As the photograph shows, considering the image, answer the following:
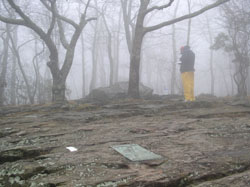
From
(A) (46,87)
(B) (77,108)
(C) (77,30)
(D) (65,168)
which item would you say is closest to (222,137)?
(D) (65,168)

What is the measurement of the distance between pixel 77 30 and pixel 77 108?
4422 mm

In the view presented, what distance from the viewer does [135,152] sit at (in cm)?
265

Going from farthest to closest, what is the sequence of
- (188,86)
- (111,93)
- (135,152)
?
(111,93), (188,86), (135,152)

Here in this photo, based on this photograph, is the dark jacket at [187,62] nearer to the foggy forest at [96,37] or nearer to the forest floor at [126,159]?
the foggy forest at [96,37]

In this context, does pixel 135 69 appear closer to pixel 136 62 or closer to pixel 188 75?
pixel 136 62

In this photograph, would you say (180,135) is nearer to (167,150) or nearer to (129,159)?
(167,150)

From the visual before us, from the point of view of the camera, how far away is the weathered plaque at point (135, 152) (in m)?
2.47

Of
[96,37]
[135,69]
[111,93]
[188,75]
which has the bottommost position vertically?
[111,93]

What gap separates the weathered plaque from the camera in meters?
2.47

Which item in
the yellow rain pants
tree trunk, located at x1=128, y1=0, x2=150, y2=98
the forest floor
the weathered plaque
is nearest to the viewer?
the forest floor

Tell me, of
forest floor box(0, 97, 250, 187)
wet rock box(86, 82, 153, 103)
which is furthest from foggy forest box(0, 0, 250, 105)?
forest floor box(0, 97, 250, 187)

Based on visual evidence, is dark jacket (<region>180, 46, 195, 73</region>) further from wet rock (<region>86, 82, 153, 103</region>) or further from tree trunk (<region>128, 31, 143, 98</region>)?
wet rock (<region>86, 82, 153, 103</region>)

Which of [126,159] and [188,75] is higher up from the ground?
[188,75]

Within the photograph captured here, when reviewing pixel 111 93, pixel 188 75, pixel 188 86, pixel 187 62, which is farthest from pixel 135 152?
pixel 111 93
